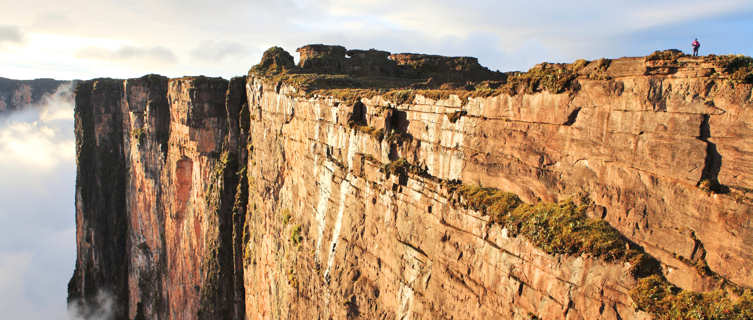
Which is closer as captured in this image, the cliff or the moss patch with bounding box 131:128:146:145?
the cliff

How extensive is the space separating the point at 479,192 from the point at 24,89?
355 feet

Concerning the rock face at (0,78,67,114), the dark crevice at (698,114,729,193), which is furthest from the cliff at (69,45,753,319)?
the rock face at (0,78,67,114)

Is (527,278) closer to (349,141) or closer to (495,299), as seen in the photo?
(495,299)

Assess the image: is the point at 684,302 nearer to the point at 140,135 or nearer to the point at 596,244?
the point at 596,244

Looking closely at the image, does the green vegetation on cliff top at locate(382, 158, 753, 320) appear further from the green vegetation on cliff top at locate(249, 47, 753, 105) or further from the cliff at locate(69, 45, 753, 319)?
the green vegetation on cliff top at locate(249, 47, 753, 105)

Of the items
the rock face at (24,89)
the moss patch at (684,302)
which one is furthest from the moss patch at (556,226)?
the rock face at (24,89)

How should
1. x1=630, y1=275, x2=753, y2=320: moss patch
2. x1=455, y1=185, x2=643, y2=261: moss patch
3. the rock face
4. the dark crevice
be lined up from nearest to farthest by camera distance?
x1=630, y1=275, x2=753, y2=320: moss patch
the dark crevice
x1=455, y1=185, x2=643, y2=261: moss patch
the rock face

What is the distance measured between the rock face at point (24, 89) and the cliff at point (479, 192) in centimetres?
7952

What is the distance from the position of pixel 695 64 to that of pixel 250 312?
87.7 feet

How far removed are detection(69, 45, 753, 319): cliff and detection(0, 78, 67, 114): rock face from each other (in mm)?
79518

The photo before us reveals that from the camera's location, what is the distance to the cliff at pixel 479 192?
25.2ft

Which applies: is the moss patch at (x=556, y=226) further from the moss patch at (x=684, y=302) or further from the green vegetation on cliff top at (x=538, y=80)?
the green vegetation on cliff top at (x=538, y=80)

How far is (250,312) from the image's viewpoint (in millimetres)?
27875

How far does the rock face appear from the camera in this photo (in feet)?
292
